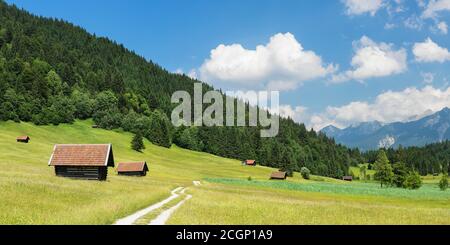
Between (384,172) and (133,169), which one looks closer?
(133,169)

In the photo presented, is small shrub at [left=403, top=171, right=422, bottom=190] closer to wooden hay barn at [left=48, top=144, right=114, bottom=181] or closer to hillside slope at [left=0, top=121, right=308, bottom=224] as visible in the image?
hillside slope at [left=0, top=121, right=308, bottom=224]

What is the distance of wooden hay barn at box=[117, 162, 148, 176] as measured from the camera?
9125 cm

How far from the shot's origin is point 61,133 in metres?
149

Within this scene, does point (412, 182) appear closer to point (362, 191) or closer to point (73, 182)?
point (362, 191)

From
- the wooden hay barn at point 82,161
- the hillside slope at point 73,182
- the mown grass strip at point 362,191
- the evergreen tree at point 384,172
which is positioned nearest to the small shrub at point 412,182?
the evergreen tree at point 384,172

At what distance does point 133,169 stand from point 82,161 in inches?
1230

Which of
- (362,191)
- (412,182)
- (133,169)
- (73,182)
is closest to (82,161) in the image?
(73,182)

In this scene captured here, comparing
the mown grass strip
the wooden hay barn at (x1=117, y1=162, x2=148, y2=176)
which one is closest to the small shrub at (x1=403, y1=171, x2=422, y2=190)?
the mown grass strip

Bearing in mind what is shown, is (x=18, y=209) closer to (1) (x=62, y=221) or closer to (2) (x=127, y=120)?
(1) (x=62, y=221)

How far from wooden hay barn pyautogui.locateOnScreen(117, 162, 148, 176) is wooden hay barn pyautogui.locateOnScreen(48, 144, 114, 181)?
2840 centimetres

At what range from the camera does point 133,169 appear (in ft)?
302

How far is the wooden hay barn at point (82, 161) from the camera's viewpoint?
60.8m
